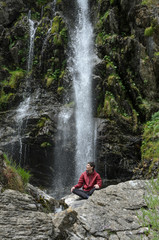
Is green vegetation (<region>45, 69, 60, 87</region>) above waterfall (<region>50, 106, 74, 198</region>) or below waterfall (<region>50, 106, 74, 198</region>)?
above

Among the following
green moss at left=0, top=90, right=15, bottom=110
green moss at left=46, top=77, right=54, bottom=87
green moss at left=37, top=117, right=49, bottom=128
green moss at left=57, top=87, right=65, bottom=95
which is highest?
green moss at left=46, top=77, right=54, bottom=87

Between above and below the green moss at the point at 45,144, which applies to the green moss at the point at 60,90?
above

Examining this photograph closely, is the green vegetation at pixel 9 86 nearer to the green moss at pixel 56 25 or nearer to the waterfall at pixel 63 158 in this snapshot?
the green moss at pixel 56 25

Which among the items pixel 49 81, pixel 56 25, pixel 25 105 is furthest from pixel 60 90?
pixel 56 25

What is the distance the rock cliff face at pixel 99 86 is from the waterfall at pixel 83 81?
401 millimetres

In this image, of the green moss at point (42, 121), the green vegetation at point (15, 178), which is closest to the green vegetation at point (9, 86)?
the green moss at point (42, 121)

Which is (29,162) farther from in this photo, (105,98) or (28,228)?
(28,228)

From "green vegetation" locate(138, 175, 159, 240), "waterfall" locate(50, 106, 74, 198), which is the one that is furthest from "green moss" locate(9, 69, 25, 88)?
"green vegetation" locate(138, 175, 159, 240)

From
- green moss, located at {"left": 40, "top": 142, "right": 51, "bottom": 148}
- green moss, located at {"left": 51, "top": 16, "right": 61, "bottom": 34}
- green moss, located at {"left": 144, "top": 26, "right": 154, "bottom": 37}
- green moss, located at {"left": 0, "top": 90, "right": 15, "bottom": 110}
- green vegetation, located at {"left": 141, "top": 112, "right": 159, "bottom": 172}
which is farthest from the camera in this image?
green moss, located at {"left": 51, "top": 16, "right": 61, "bottom": 34}

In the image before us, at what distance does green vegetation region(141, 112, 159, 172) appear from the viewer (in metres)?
8.88

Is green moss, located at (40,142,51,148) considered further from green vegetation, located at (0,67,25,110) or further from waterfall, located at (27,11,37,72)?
waterfall, located at (27,11,37,72)

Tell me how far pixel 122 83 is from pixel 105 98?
65.2 inches

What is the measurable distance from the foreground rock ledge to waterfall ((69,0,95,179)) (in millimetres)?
7252

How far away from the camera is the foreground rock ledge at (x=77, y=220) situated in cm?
283
